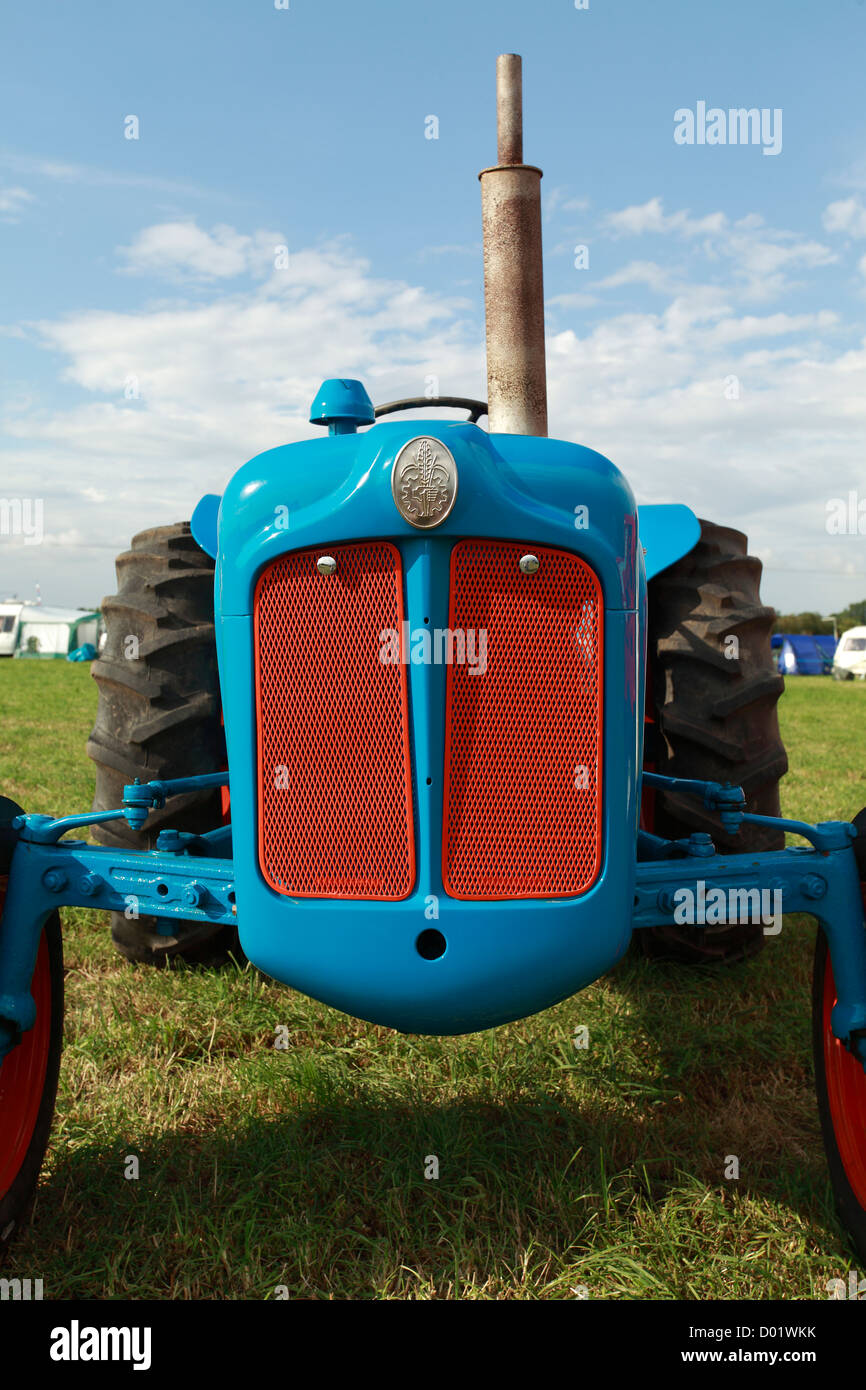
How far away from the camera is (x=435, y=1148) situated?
2291 mm

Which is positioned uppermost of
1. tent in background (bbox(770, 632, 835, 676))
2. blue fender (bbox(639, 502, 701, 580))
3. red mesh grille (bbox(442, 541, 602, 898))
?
tent in background (bbox(770, 632, 835, 676))

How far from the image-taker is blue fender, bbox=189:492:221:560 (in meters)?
2.98

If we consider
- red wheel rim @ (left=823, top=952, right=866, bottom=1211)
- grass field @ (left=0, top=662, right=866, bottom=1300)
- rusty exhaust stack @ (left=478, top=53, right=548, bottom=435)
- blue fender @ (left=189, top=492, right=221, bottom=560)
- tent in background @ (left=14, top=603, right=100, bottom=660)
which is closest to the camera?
grass field @ (left=0, top=662, right=866, bottom=1300)

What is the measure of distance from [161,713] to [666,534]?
1609 millimetres

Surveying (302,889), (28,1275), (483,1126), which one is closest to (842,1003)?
(483,1126)

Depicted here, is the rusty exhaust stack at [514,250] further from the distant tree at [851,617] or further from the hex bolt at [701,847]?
the distant tree at [851,617]

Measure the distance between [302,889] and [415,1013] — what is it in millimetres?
291

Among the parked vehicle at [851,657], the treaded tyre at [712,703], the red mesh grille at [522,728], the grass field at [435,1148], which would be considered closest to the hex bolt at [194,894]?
the red mesh grille at [522,728]

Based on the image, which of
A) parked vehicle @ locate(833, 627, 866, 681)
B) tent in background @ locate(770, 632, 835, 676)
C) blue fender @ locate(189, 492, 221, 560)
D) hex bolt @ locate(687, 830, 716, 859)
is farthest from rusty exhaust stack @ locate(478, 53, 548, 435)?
tent in background @ locate(770, 632, 835, 676)

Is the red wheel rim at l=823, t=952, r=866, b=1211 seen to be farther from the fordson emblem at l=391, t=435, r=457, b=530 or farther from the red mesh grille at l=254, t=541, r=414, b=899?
the fordson emblem at l=391, t=435, r=457, b=530

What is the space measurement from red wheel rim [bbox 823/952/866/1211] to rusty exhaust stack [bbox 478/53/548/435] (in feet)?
10.8

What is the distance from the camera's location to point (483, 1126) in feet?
7.86

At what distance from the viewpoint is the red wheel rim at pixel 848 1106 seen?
206 centimetres
